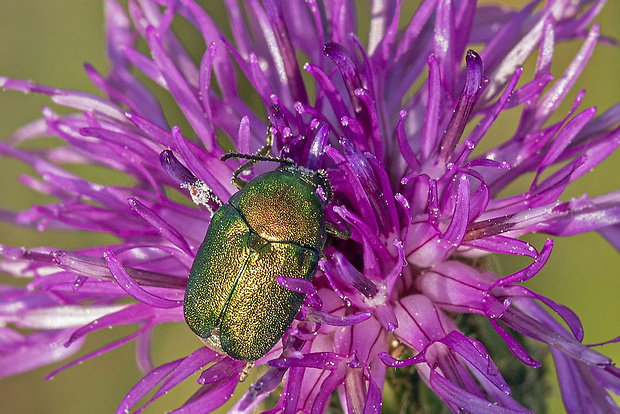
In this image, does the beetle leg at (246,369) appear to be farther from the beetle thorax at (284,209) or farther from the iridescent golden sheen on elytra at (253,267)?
the beetle thorax at (284,209)

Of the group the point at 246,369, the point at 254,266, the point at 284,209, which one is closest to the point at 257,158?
the point at 284,209

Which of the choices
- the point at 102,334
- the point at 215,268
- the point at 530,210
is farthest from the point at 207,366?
the point at 102,334

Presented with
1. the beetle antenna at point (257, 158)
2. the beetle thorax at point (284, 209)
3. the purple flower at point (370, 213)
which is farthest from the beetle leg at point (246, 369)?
the beetle antenna at point (257, 158)

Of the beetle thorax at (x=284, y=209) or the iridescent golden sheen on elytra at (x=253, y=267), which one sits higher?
the beetle thorax at (x=284, y=209)

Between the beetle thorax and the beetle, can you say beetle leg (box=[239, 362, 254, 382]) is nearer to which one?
the beetle

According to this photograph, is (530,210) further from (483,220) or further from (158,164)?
(158,164)

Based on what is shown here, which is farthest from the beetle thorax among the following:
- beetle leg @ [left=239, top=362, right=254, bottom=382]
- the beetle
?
beetle leg @ [left=239, top=362, right=254, bottom=382]

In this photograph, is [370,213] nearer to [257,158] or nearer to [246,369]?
[257,158]
